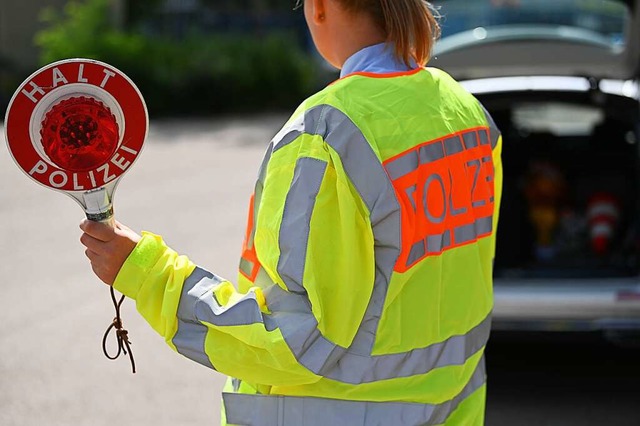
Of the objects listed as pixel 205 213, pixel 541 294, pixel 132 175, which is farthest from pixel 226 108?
pixel 541 294

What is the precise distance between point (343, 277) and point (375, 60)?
1.41ft

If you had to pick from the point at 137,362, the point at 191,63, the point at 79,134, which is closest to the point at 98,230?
the point at 79,134

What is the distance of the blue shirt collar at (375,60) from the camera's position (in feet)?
6.48

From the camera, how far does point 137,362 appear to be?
558 centimetres

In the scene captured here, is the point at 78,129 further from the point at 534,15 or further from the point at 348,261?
the point at 534,15

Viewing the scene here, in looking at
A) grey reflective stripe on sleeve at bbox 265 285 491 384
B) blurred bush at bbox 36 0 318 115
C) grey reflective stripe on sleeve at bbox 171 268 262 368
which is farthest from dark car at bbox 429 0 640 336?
blurred bush at bbox 36 0 318 115

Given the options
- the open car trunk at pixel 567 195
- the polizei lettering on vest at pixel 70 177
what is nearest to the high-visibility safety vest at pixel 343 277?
the polizei lettering on vest at pixel 70 177

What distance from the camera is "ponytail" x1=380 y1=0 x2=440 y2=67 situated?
1.97 metres

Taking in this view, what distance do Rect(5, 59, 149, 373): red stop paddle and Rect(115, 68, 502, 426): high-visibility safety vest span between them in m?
0.14

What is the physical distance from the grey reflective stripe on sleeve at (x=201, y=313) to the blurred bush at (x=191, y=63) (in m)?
18.6

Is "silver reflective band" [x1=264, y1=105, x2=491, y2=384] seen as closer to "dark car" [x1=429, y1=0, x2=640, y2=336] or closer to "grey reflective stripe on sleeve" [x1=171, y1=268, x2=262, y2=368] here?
"grey reflective stripe on sleeve" [x1=171, y1=268, x2=262, y2=368]

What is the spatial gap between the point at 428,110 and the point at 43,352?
4.19 meters

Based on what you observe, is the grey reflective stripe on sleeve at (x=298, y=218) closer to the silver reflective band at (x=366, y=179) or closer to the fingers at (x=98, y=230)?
the silver reflective band at (x=366, y=179)

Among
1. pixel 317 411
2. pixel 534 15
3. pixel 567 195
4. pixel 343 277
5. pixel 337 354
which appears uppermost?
→ pixel 343 277
